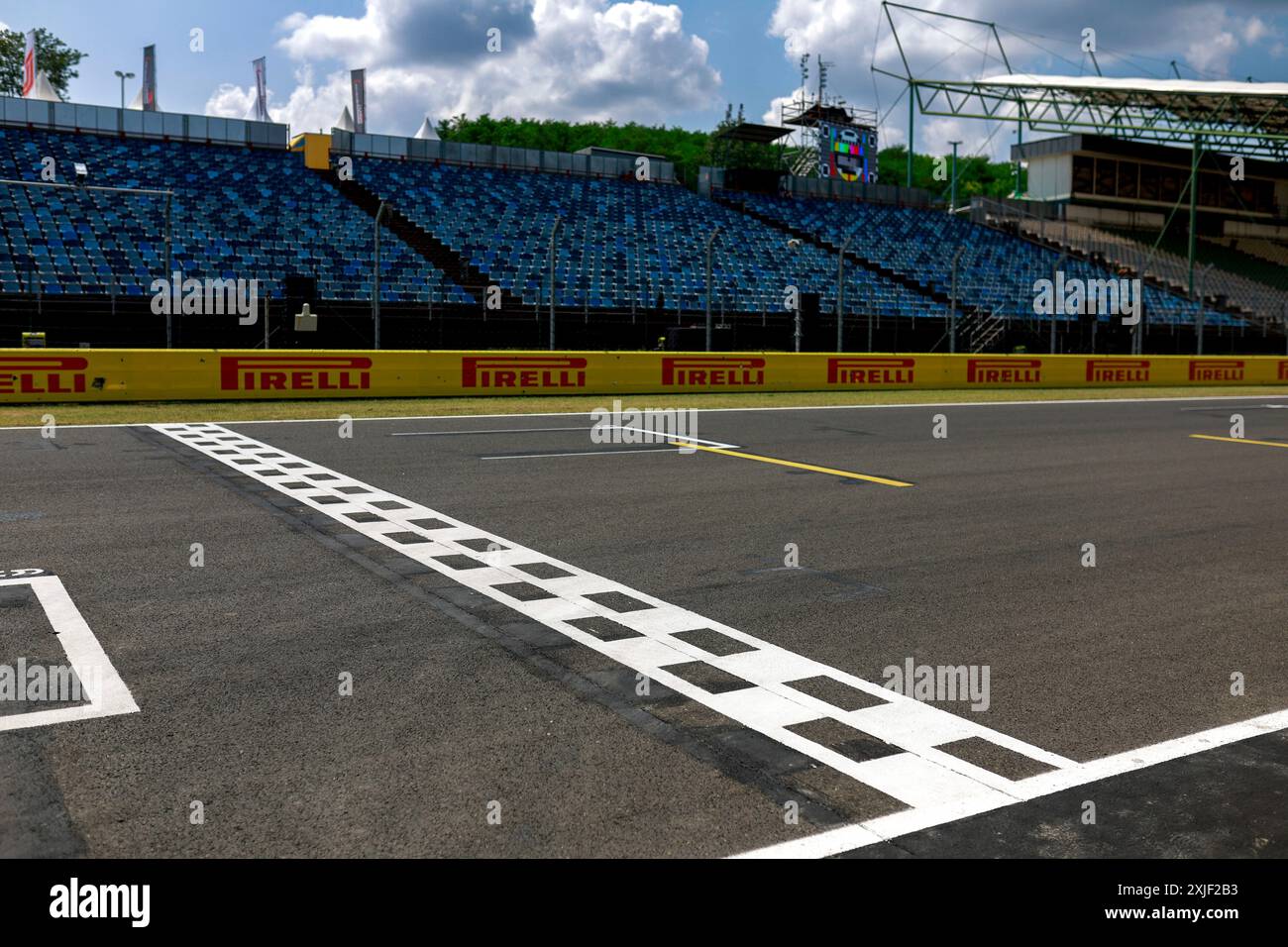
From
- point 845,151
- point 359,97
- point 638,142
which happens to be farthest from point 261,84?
point 638,142

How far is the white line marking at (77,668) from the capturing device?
4320mm

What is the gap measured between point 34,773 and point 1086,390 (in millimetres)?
27689

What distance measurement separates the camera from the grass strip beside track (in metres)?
15.8

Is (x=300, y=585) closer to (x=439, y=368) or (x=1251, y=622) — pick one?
(x=1251, y=622)

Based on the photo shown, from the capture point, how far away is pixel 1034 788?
12.5 ft

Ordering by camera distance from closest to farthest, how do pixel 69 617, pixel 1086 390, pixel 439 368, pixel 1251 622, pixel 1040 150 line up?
pixel 69 617 → pixel 1251 622 → pixel 439 368 → pixel 1086 390 → pixel 1040 150

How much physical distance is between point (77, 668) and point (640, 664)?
8.15ft

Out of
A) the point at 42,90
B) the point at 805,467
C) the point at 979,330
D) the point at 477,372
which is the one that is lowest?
the point at 805,467

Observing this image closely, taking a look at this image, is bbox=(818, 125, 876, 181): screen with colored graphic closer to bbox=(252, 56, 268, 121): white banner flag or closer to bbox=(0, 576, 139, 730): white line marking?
bbox=(252, 56, 268, 121): white banner flag

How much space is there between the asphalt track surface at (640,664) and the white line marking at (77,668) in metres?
0.05

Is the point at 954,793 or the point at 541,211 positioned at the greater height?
the point at 541,211

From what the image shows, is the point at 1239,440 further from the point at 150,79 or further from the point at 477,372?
the point at 150,79
